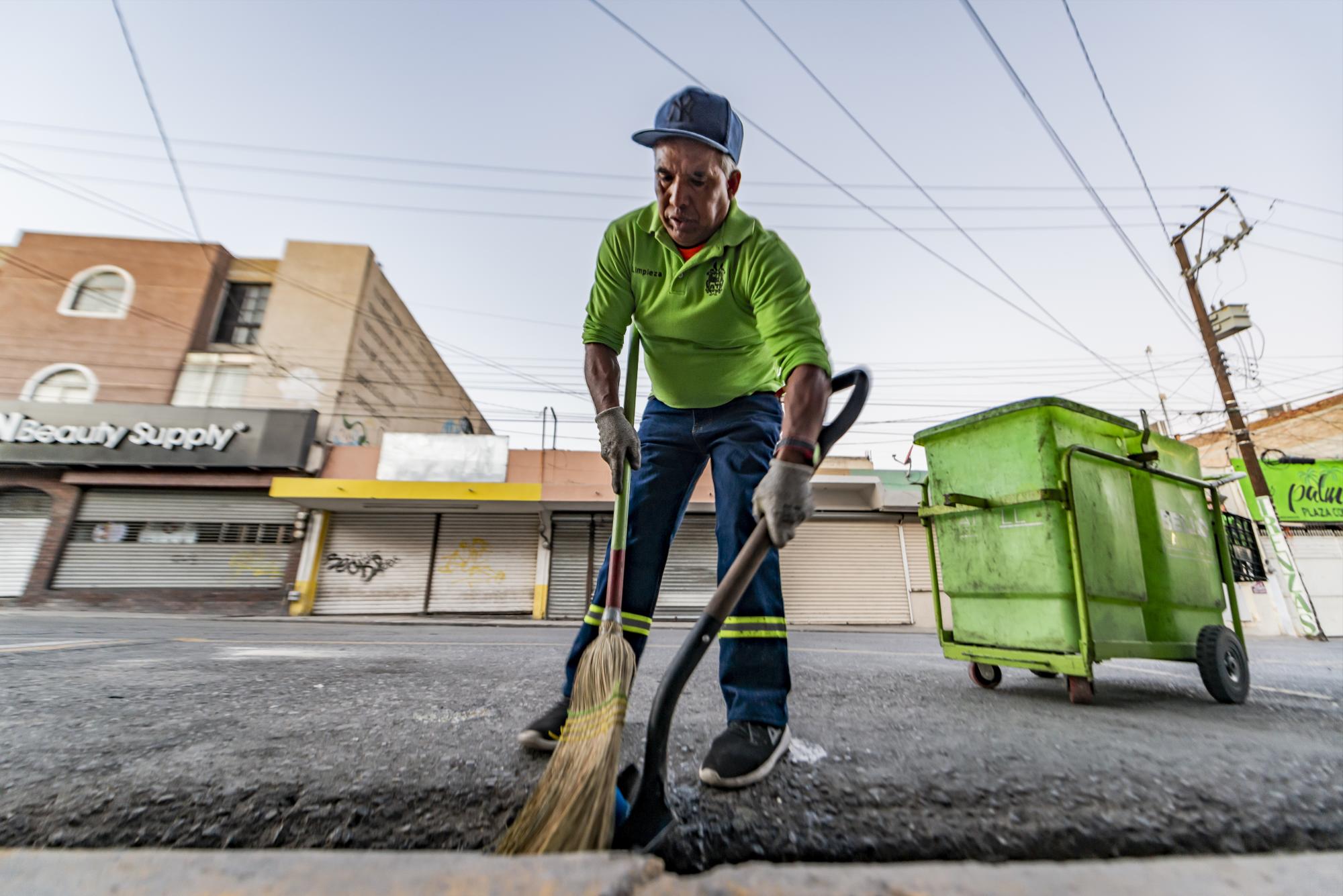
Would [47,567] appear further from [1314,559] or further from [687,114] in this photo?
[1314,559]

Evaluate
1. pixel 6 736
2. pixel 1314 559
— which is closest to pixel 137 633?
pixel 6 736

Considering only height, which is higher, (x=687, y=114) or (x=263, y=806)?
(x=687, y=114)

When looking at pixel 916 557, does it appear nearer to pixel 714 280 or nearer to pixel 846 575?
pixel 846 575

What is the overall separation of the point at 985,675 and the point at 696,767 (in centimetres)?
224

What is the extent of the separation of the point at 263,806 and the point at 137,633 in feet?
20.4

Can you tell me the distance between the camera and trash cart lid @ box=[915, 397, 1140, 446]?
103 inches

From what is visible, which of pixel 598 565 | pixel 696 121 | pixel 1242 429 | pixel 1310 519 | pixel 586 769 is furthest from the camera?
pixel 598 565

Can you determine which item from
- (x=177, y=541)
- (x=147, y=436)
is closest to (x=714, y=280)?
(x=177, y=541)

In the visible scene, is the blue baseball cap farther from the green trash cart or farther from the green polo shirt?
the green trash cart

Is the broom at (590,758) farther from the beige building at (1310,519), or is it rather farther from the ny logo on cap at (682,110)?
the beige building at (1310,519)

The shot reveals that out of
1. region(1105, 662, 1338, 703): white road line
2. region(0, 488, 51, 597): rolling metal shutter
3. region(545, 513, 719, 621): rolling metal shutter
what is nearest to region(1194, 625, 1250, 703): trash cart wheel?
region(1105, 662, 1338, 703): white road line

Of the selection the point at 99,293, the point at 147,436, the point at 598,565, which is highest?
the point at 99,293

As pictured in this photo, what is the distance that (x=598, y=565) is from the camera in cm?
1446

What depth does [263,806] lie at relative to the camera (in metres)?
1.02
